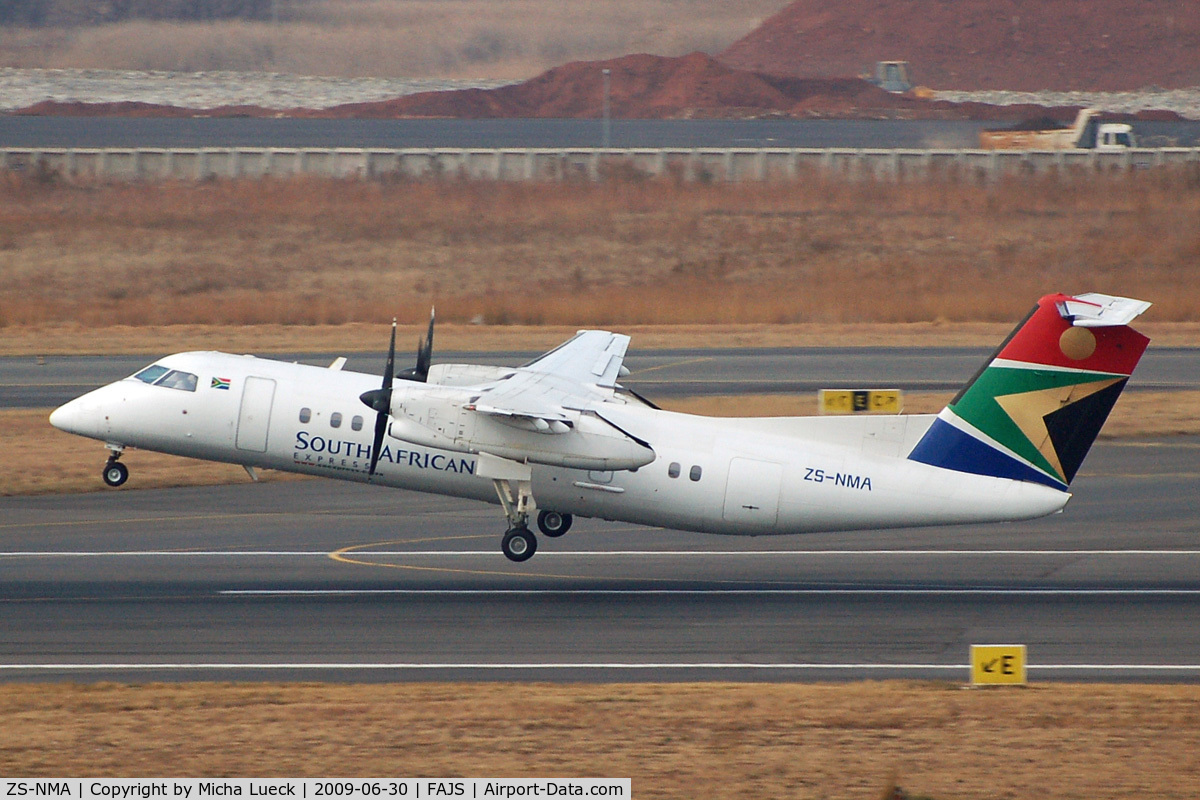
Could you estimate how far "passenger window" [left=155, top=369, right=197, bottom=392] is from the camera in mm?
21984

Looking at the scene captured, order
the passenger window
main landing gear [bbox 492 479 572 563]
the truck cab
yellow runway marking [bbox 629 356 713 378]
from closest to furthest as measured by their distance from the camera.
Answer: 1. main landing gear [bbox 492 479 572 563]
2. the passenger window
3. yellow runway marking [bbox 629 356 713 378]
4. the truck cab

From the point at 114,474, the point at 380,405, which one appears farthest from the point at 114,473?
the point at 380,405

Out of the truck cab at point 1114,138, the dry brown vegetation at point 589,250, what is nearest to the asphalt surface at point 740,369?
the dry brown vegetation at point 589,250

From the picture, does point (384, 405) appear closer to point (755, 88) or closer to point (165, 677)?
point (165, 677)

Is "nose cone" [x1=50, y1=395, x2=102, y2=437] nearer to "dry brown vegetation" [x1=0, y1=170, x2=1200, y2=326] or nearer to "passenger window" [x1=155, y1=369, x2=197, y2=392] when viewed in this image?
"passenger window" [x1=155, y1=369, x2=197, y2=392]

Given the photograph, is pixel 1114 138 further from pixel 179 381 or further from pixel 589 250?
pixel 179 381

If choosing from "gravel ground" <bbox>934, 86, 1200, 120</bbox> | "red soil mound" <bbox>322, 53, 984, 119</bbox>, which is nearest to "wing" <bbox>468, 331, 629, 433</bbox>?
"red soil mound" <bbox>322, 53, 984, 119</bbox>

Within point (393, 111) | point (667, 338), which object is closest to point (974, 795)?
point (667, 338)

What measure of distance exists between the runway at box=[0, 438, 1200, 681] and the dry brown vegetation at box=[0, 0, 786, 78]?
6427 centimetres

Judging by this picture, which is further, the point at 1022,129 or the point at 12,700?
the point at 1022,129

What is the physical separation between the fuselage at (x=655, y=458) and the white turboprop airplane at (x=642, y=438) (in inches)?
1.1

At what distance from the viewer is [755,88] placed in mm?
105188

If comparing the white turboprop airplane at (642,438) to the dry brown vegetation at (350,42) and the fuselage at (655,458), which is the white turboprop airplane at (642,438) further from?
the dry brown vegetation at (350,42)

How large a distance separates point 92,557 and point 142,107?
269ft
